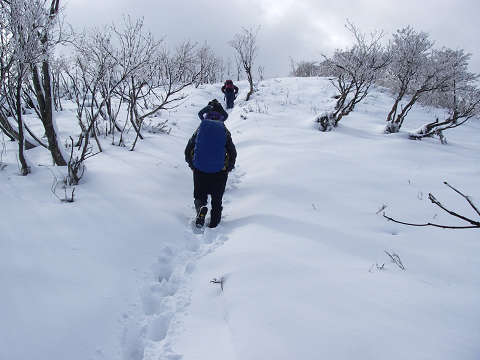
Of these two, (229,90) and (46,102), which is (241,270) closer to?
(46,102)

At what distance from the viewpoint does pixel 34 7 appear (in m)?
3.18

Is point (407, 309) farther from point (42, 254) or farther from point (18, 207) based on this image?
point (18, 207)

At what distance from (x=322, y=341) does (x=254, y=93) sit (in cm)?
1862

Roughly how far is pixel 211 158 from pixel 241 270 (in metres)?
1.61

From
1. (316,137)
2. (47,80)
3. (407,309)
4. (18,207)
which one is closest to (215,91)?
(316,137)

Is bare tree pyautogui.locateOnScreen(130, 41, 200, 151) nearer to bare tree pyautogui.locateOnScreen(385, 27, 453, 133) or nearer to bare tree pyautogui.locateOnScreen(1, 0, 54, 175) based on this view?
bare tree pyautogui.locateOnScreen(1, 0, 54, 175)

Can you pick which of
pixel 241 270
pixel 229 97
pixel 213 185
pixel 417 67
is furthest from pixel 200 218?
pixel 229 97

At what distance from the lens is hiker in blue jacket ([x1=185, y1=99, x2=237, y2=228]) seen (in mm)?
3609

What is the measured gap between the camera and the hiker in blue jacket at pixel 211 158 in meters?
3.61

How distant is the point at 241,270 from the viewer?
2605 mm

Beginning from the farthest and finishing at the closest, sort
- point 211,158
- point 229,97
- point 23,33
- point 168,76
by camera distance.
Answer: point 229,97 < point 168,76 < point 211,158 < point 23,33

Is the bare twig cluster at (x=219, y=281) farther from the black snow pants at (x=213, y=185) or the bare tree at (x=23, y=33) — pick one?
the bare tree at (x=23, y=33)

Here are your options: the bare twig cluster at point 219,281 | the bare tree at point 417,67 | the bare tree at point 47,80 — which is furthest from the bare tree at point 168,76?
the bare tree at point 417,67

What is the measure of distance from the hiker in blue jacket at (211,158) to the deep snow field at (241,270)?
0.31 meters
